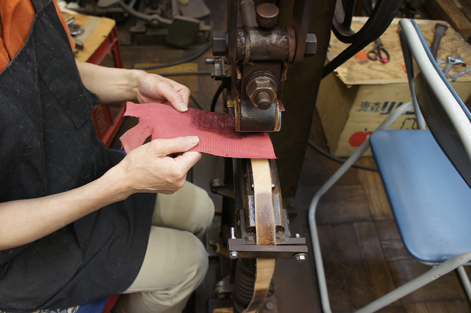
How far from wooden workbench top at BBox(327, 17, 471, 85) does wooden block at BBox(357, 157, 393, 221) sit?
54 cm

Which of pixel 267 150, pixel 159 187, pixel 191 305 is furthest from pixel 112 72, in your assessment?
pixel 191 305

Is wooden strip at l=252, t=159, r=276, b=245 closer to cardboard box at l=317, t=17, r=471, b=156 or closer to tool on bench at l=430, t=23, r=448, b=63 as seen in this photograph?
cardboard box at l=317, t=17, r=471, b=156

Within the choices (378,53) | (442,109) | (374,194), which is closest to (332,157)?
(374,194)

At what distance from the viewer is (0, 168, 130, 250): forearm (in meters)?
0.66

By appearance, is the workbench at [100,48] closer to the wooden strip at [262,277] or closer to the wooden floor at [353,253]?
the wooden floor at [353,253]

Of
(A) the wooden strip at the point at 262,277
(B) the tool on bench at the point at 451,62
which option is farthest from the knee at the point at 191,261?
(B) the tool on bench at the point at 451,62

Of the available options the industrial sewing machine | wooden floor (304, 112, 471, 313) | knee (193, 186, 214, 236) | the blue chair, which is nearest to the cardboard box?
wooden floor (304, 112, 471, 313)

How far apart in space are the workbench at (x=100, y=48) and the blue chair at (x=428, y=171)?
49.2 inches

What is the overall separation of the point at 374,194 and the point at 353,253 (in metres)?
0.38

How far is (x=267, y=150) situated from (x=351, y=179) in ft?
3.94

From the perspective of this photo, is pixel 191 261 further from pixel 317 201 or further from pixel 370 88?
pixel 370 88

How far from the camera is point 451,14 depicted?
232 cm

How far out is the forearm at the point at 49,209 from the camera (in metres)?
0.66

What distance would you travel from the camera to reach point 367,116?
1.61 metres
